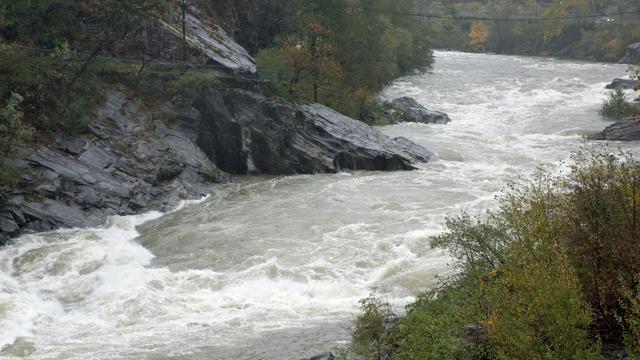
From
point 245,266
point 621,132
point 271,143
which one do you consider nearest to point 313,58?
point 271,143

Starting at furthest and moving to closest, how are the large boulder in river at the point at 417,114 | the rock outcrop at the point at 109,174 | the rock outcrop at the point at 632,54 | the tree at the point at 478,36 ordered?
1. the tree at the point at 478,36
2. the rock outcrop at the point at 632,54
3. the large boulder in river at the point at 417,114
4. the rock outcrop at the point at 109,174

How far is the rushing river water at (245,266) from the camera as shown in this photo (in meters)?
12.9

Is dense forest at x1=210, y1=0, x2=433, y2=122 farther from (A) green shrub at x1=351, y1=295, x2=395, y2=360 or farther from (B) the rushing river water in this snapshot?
(A) green shrub at x1=351, y1=295, x2=395, y2=360

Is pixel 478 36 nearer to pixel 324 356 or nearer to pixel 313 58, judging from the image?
pixel 313 58

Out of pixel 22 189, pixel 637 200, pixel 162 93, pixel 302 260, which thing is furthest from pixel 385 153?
pixel 637 200

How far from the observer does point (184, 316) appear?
13969 mm

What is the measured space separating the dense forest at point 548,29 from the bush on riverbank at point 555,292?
61507mm

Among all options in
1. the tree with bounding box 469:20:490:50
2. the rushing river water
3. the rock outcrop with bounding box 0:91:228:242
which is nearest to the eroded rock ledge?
the rock outcrop with bounding box 0:91:228:242

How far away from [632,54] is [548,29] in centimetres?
1781

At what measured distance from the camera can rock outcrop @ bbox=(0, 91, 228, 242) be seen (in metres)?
19.5

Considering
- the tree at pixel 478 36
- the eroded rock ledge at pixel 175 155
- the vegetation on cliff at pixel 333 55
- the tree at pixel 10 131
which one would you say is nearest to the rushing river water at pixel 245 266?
the eroded rock ledge at pixel 175 155

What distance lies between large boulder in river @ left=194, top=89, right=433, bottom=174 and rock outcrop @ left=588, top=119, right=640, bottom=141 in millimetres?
9643

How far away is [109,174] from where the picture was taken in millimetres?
22438

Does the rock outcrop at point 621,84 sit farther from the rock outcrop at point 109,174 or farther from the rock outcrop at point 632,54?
the rock outcrop at point 109,174
